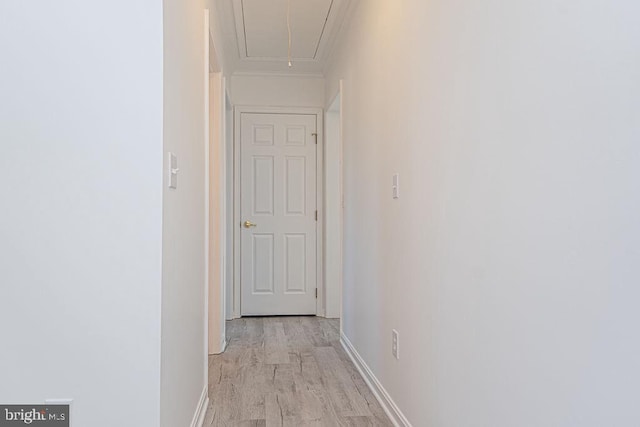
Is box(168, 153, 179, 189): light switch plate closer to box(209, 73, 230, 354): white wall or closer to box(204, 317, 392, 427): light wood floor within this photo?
box(204, 317, 392, 427): light wood floor

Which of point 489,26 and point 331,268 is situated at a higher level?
point 489,26

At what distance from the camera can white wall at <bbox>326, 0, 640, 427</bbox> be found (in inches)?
37.9

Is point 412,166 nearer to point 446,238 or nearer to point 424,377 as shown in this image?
point 446,238

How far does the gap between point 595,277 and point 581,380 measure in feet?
0.71

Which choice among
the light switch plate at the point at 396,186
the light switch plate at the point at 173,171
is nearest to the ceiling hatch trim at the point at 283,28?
the light switch plate at the point at 396,186

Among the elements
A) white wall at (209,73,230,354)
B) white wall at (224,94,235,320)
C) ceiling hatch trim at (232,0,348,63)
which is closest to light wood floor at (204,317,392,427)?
white wall at (209,73,230,354)

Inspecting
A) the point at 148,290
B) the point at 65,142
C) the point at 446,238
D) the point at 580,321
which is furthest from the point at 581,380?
the point at 65,142

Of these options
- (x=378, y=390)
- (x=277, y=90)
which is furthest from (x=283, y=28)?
(x=378, y=390)

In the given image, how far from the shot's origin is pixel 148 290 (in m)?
1.60

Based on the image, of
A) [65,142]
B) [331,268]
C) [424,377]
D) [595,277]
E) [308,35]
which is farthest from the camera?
[331,268]

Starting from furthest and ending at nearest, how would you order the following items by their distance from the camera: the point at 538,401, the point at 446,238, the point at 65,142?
the point at 446,238, the point at 65,142, the point at 538,401

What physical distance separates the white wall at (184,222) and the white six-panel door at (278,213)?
2.38 metres

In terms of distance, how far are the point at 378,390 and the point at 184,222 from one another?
143cm

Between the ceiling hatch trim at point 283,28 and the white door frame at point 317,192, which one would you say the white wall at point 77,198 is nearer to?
the ceiling hatch trim at point 283,28
